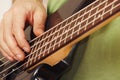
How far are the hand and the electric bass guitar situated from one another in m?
0.02

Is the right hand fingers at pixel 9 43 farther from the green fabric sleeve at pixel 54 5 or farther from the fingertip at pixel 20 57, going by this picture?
the green fabric sleeve at pixel 54 5

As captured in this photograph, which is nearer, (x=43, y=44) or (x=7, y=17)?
(x=43, y=44)

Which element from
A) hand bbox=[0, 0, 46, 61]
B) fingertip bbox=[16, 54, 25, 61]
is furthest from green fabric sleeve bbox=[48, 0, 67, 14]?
fingertip bbox=[16, 54, 25, 61]

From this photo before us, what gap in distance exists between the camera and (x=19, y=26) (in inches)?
27.3

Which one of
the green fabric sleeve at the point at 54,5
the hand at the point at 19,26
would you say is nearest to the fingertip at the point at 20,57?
the hand at the point at 19,26

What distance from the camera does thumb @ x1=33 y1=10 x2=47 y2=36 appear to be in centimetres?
68

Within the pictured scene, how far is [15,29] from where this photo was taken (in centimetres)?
69

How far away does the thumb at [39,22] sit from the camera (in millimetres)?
682

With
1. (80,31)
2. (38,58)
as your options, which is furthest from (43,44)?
(80,31)

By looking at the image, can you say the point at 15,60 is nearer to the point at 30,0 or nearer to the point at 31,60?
the point at 31,60

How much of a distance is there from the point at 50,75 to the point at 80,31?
0.54 ft

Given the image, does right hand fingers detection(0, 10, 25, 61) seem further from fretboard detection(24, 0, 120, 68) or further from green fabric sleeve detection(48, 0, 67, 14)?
green fabric sleeve detection(48, 0, 67, 14)

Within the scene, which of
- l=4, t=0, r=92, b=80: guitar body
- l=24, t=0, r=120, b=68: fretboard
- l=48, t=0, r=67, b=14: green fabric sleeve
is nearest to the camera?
l=24, t=0, r=120, b=68: fretboard

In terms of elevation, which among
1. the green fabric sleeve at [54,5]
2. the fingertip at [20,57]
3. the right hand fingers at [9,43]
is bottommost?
the green fabric sleeve at [54,5]
